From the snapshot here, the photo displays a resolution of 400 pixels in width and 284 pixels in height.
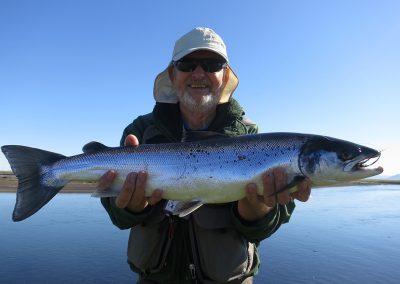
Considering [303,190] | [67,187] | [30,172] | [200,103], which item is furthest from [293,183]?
[67,187]

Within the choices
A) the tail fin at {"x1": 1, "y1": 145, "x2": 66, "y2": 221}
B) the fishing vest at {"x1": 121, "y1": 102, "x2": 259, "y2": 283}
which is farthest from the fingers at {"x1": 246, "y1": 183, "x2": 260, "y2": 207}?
the tail fin at {"x1": 1, "y1": 145, "x2": 66, "y2": 221}

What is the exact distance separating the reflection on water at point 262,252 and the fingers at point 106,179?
659 centimetres

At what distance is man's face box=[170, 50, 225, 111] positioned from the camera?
529 centimetres

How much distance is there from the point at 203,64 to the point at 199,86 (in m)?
0.33

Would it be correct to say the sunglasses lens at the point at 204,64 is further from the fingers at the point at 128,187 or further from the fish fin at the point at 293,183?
the fish fin at the point at 293,183

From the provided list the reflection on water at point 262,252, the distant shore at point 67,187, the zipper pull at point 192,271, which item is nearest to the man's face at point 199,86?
the zipper pull at point 192,271

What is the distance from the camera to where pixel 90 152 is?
4734 mm

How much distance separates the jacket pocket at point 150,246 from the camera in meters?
4.55

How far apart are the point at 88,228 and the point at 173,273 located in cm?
1315

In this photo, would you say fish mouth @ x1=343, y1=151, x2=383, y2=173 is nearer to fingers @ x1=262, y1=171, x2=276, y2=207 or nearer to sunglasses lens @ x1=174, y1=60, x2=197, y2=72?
fingers @ x1=262, y1=171, x2=276, y2=207

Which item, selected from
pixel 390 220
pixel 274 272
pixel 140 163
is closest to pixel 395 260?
pixel 274 272

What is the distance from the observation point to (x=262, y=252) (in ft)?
43.4

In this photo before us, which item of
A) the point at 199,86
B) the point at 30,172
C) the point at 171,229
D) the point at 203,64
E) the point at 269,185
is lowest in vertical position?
the point at 171,229

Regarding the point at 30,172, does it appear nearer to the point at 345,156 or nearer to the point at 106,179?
the point at 106,179
